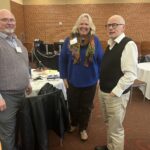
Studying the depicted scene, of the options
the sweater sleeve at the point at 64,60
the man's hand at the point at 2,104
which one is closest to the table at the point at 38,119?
the man's hand at the point at 2,104

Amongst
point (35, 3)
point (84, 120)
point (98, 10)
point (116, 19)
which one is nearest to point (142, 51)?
point (98, 10)

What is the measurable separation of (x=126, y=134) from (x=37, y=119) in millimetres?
1447

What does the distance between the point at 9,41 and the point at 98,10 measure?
746 cm

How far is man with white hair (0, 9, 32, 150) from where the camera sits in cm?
177

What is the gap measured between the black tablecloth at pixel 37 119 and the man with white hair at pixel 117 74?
0.49 meters

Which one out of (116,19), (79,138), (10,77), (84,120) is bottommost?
(79,138)

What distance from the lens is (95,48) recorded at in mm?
2488

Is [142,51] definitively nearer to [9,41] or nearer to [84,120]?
[84,120]

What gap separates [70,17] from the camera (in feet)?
29.0

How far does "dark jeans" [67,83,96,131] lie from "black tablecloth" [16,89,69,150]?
1.78ft

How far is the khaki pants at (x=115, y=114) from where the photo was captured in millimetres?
1986

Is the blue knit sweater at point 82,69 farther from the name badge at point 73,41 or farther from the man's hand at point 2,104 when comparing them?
the man's hand at point 2,104

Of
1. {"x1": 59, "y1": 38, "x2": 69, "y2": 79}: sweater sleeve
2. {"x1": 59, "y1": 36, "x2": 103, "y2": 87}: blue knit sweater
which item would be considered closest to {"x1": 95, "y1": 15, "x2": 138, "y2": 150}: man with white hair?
{"x1": 59, "y1": 36, "x2": 103, "y2": 87}: blue knit sweater

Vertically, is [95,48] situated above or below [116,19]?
below
